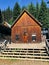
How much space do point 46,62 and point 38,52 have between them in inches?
157

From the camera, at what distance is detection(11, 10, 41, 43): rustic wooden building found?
127 feet

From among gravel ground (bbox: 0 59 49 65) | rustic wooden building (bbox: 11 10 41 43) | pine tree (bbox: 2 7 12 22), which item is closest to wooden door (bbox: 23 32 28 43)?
rustic wooden building (bbox: 11 10 41 43)

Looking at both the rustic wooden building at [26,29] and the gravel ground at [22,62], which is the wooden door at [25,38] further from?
the gravel ground at [22,62]

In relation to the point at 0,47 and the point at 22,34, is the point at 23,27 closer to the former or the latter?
the point at 22,34

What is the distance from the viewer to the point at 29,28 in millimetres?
39406

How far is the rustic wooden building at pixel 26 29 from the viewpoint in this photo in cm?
3884

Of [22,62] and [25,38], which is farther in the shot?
[25,38]

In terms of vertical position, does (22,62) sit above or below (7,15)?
above

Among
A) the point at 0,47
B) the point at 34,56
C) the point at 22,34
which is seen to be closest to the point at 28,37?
the point at 22,34

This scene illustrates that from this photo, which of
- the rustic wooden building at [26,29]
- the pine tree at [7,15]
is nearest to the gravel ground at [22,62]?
the rustic wooden building at [26,29]

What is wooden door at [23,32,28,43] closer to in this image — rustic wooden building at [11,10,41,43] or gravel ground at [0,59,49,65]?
rustic wooden building at [11,10,41,43]

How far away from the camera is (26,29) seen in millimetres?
39406

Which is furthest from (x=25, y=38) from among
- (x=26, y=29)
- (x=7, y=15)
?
(x=7, y=15)

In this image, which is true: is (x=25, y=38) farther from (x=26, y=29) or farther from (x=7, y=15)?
(x=7, y=15)
